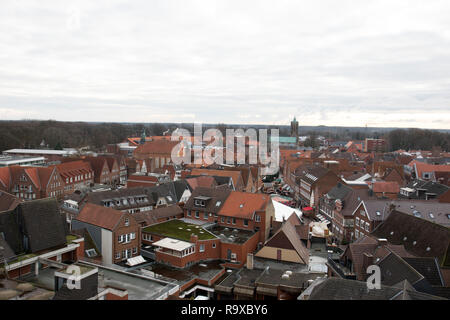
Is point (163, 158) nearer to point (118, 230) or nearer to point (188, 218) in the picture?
point (188, 218)

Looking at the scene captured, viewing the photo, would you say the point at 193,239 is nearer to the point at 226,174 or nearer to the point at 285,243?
the point at 285,243

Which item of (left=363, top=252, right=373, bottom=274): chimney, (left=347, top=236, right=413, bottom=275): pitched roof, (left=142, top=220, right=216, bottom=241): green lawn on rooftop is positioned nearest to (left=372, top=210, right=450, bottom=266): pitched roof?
(left=347, top=236, right=413, bottom=275): pitched roof

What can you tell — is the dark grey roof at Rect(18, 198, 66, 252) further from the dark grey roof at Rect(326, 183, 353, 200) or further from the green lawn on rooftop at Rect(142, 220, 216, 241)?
the dark grey roof at Rect(326, 183, 353, 200)

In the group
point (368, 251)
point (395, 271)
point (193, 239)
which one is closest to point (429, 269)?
point (395, 271)

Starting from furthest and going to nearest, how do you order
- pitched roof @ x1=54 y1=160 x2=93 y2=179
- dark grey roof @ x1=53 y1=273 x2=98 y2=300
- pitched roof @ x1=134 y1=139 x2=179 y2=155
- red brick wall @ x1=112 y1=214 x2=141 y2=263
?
pitched roof @ x1=134 y1=139 x2=179 y2=155, pitched roof @ x1=54 y1=160 x2=93 y2=179, red brick wall @ x1=112 y1=214 x2=141 y2=263, dark grey roof @ x1=53 y1=273 x2=98 y2=300

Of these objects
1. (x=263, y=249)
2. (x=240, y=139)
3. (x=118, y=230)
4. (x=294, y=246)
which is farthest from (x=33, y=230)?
(x=240, y=139)

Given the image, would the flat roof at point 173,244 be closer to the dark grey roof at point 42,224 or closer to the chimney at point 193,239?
the chimney at point 193,239
